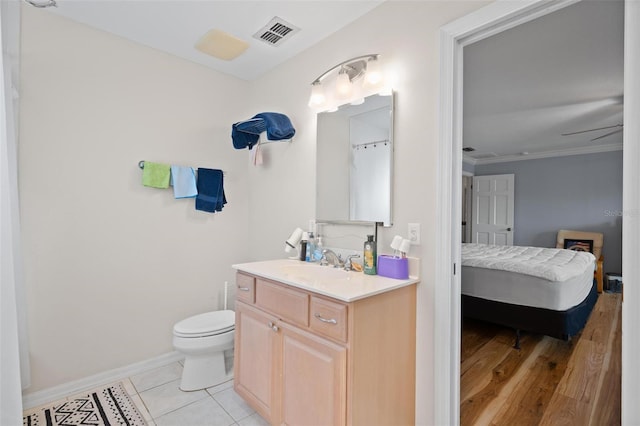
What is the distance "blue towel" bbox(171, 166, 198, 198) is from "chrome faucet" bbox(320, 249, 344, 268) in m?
1.23

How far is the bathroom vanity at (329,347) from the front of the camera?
4.39 feet

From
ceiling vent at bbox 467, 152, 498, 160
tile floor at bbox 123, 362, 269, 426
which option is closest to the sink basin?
tile floor at bbox 123, 362, 269, 426

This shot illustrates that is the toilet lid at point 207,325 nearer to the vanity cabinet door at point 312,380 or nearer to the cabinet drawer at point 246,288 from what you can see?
the cabinet drawer at point 246,288

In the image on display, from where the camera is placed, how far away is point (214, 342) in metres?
2.14

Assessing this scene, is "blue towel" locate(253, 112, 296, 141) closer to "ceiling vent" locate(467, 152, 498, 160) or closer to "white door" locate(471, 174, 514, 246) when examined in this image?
"ceiling vent" locate(467, 152, 498, 160)

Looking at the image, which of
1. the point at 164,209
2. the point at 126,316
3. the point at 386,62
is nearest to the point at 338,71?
the point at 386,62

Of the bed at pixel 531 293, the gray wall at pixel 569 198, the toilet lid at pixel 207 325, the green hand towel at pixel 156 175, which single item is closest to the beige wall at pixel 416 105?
the toilet lid at pixel 207 325

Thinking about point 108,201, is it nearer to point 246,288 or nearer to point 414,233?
point 246,288

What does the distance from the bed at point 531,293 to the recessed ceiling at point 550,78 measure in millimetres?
1623

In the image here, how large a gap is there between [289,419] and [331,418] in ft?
1.04

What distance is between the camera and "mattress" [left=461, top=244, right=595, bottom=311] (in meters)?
2.57

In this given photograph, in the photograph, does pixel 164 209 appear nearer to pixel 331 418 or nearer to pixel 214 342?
pixel 214 342

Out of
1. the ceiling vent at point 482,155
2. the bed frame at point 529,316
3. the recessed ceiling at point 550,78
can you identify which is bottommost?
the bed frame at point 529,316

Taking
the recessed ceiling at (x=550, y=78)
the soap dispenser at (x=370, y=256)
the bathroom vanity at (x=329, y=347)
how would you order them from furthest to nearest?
the recessed ceiling at (x=550, y=78) < the soap dispenser at (x=370, y=256) < the bathroom vanity at (x=329, y=347)
